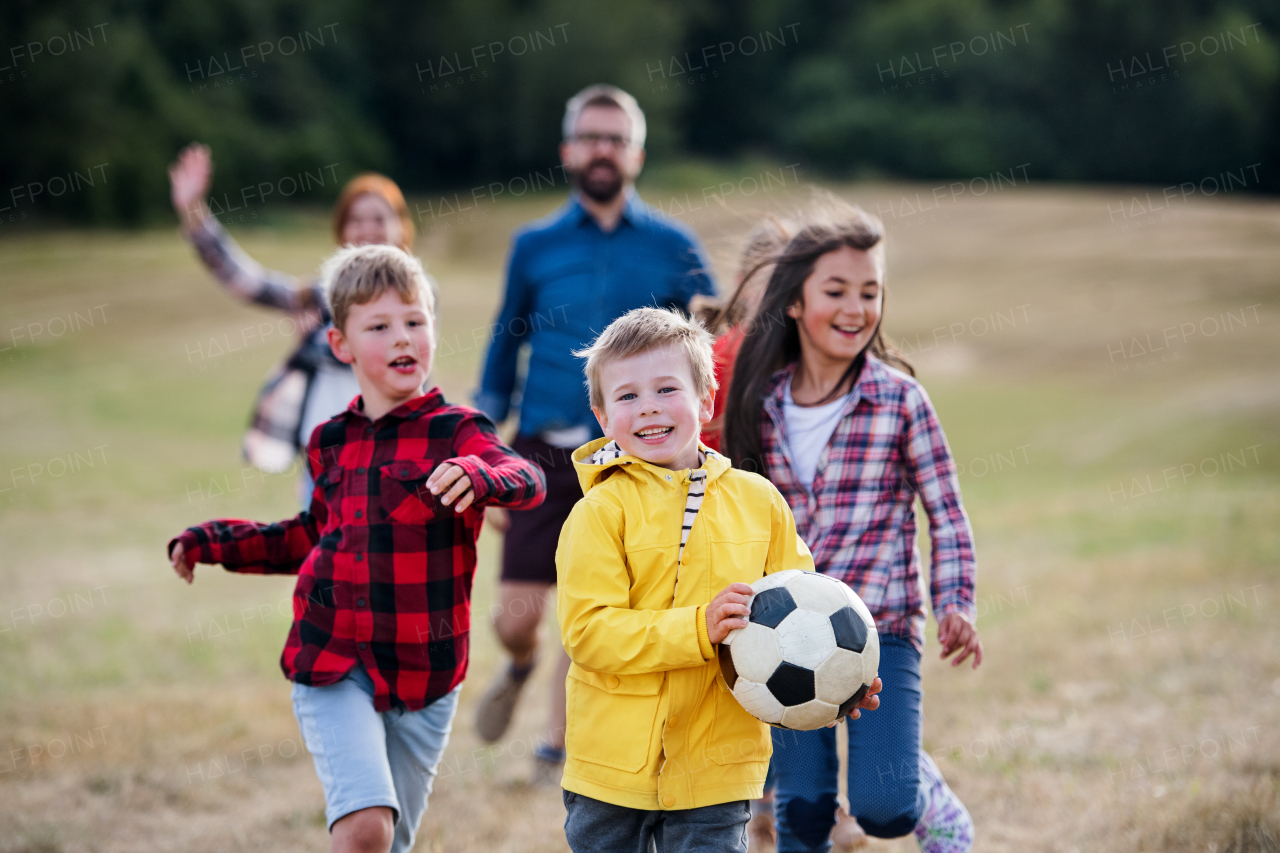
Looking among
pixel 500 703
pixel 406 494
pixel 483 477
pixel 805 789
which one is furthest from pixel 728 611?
pixel 500 703

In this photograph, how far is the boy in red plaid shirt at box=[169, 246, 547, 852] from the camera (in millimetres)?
3109

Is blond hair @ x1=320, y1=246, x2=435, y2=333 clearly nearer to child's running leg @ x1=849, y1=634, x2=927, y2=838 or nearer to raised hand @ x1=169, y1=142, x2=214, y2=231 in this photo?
child's running leg @ x1=849, y1=634, x2=927, y2=838

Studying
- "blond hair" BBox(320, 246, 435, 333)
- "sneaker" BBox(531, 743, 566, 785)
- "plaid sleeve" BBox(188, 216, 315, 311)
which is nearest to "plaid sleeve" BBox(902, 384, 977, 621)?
"blond hair" BBox(320, 246, 435, 333)

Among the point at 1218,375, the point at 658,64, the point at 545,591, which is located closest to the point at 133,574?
the point at 545,591

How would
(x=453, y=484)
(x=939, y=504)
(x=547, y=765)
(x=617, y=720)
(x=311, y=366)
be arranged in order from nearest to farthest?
(x=617, y=720) → (x=453, y=484) → (x=939, y=504) → (x=547, y=765) → (x=311, y=366)

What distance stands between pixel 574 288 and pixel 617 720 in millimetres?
2815

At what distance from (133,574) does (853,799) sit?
836 cm

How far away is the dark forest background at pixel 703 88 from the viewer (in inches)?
2060

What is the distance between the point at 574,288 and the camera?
5.23m

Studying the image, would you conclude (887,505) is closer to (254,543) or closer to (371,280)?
(371,280)

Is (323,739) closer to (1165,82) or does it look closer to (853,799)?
(853,799)

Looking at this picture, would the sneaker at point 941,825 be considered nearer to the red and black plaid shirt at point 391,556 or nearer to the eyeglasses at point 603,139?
the red and black plaid shirt at point 391,556

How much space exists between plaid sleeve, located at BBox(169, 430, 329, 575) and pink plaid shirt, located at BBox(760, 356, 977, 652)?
57.9 inches

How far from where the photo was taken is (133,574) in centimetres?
1000
